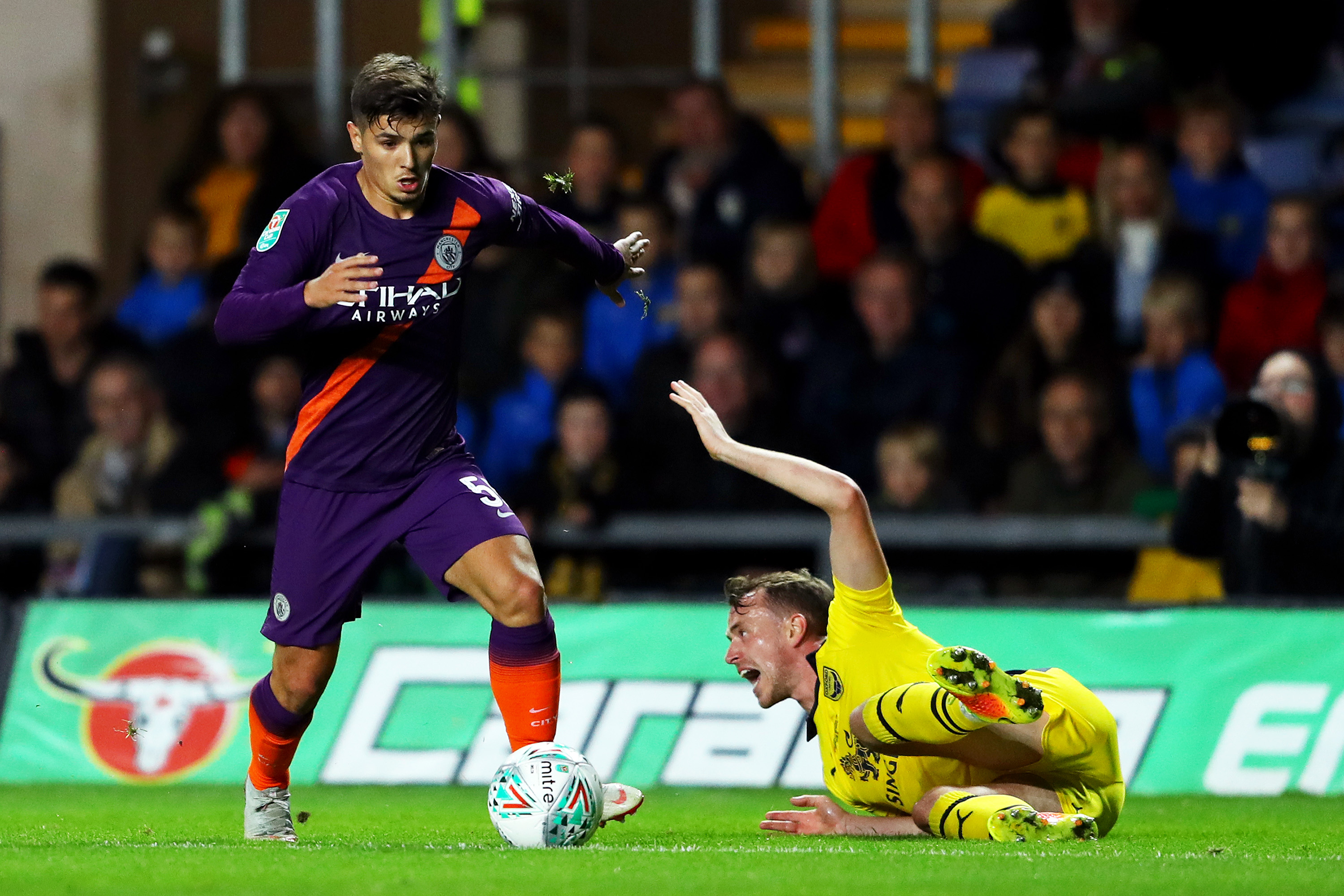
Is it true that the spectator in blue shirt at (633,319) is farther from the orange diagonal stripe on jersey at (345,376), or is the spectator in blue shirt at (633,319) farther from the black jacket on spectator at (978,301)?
the orange diagonal stripe on jersey at (345,376)

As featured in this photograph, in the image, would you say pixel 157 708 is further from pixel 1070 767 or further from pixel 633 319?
pixel 1070 767

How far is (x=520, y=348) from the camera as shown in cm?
1138

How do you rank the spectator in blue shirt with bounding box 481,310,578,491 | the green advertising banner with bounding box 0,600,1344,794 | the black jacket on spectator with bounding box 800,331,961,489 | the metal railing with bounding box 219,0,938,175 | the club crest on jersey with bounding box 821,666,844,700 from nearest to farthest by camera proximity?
the club crest on jersey with bounding box 821,666,844,700, the green advertising banner with bounding box 0,600,1344,794, the black jacket on spectator with bounding box 800,331,961,489, the spectator in blue shirt with bounding box 481,310,578,491, the metal railing with bounding box 219,0,938,175

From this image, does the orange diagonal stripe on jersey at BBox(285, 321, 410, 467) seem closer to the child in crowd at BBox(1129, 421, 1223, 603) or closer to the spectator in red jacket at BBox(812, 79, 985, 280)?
the child in crowd at BBox(1129, 421, 1223, 603)

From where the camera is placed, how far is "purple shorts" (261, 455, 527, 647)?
21.0 feet

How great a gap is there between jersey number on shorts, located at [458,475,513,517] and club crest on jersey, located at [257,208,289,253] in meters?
0.90

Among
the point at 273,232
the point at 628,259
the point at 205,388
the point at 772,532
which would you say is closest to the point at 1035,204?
the point at 772,532

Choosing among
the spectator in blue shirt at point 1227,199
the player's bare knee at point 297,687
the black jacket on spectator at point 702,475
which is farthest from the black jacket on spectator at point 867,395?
the player's bare knee at point 297,687

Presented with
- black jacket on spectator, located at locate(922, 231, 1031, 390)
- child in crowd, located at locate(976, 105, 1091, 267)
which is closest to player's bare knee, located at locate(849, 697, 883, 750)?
black jacket on spectator, located at locate(922, 231, 1031, 390)

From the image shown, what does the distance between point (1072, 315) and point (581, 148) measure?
9.56 feet

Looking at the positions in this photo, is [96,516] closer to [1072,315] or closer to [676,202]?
[676,202]

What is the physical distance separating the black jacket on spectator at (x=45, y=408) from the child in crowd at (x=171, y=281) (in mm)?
243

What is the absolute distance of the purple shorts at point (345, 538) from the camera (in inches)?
252

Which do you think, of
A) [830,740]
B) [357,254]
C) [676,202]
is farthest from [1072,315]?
[357,254]
